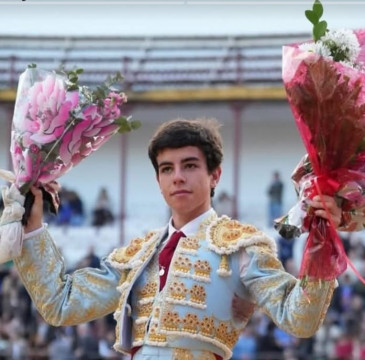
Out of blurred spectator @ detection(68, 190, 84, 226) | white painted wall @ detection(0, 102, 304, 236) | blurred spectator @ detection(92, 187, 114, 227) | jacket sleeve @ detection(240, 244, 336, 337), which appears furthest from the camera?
white painted wall @ detection(0, 102, 304, 236)

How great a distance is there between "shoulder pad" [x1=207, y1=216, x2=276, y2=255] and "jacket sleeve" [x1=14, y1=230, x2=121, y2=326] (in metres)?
0.34

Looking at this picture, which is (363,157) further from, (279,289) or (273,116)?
(273,116)

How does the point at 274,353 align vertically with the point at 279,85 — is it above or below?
below

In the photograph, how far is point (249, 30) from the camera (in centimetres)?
1948

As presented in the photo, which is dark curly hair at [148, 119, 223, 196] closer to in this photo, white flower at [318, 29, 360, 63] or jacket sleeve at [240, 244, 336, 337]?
jacket sleeve at [240, 244, 336, 337]

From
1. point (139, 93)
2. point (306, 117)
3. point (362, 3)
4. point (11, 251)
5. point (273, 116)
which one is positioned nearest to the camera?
point (306, 117)

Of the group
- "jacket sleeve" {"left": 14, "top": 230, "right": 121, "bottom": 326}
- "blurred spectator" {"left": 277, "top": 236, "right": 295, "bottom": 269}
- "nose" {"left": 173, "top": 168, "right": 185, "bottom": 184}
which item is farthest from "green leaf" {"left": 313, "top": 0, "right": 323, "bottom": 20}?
"blurred spectator" {"left": 277, "top": 236, "right": 295, "bottom": 269}

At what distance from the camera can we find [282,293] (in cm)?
452

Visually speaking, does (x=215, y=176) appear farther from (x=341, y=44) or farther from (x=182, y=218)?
(x=341, y=44)

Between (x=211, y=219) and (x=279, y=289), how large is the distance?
382mm

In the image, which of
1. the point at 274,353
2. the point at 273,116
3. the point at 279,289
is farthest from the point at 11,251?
the point at 273,116

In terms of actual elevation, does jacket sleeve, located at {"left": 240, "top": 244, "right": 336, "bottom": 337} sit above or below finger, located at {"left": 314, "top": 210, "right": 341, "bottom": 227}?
below

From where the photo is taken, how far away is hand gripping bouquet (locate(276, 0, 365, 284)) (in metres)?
4.29

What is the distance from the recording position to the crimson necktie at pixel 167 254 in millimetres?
4750
